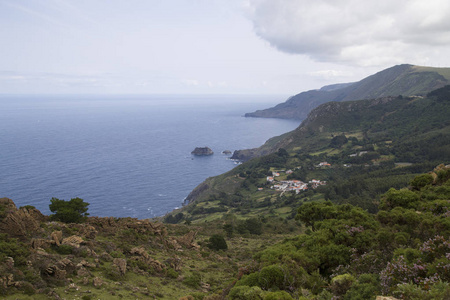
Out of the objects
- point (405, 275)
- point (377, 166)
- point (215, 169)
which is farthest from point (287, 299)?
point (215, 169)

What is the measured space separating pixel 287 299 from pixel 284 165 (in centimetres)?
12818

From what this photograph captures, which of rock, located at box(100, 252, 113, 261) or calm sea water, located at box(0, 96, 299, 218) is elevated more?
rock, located at box(100, 252, 113, 261)

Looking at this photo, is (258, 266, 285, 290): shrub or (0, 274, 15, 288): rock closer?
(0, 274, 15, 288): rock

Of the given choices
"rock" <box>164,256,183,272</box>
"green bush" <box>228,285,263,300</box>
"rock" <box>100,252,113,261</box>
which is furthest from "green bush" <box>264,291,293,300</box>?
"rock" <box>100,252,113,261</box>

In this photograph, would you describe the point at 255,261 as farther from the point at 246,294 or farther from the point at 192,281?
the point at 246,294

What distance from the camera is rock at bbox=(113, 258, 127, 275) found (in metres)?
21.1

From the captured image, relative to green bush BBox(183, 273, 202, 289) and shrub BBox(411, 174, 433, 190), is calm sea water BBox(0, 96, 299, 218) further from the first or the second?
shrub BBox(411, 174, 433, 190)

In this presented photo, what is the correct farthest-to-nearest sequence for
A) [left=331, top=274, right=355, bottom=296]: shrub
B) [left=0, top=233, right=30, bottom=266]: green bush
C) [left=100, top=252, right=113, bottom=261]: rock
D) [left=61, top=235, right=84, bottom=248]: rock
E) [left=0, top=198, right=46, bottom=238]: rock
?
1. [left=100, top=252, right=113, bottom=261]: rock
2. [left=61, top=235, right=84, bottom=248]: rock
3. [left=0, top=198, right=46, bottom=238]: rock
4. [left=0, top=233, right=30, bottom=266]: green bush
5. [left=331, top=274, right=355, bottom=296]: shrub

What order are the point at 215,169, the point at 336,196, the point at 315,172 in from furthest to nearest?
the point at 215,169
the point at 315,172
the point at 336,196

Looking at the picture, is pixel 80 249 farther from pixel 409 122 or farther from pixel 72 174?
pixel 409 122

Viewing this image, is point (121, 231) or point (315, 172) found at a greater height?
point (121, 231)

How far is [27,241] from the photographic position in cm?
2061

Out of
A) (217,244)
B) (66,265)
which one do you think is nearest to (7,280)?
(66,265)

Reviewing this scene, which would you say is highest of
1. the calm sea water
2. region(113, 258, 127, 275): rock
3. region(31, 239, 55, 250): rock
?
region(31, 239, 55, 250): rock
